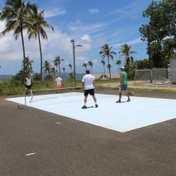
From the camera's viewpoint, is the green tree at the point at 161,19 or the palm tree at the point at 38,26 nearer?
the palm tree at the point at 38,26

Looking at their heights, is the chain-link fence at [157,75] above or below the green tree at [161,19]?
below

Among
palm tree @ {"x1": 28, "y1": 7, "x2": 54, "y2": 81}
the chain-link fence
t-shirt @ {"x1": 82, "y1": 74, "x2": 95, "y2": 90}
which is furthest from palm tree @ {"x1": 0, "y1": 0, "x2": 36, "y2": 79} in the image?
t-shirt @ {"x1": 82, "y1": 74, "x2": 95, "y2": 90}

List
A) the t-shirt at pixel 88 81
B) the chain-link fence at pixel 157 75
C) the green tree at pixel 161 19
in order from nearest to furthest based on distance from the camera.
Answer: the t-shirt at pixel 88 81, the chain-link fence at pixel 157 75, the green tree at pixel 161 19

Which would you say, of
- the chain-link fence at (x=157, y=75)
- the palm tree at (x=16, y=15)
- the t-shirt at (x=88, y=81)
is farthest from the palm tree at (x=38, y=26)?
the t-shirt at (x=88, y=81)

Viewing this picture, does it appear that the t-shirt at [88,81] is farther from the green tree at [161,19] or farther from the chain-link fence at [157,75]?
the green tree at [161,19]

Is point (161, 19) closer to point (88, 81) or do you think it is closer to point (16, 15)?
point (16, 15)

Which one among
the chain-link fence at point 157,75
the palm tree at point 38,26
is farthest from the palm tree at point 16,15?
the chain-link fence at point 157,75

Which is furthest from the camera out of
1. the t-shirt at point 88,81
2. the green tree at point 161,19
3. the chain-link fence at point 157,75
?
the green tree at point 161,19

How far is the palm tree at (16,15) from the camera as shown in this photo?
2783cm

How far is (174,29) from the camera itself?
42.6 meters

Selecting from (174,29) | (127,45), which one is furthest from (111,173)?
(127,45)

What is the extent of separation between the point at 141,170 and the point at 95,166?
29.3 inches

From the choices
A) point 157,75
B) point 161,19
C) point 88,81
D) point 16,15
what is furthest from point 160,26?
point 88,81

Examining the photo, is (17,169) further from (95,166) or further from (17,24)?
(17,24)
